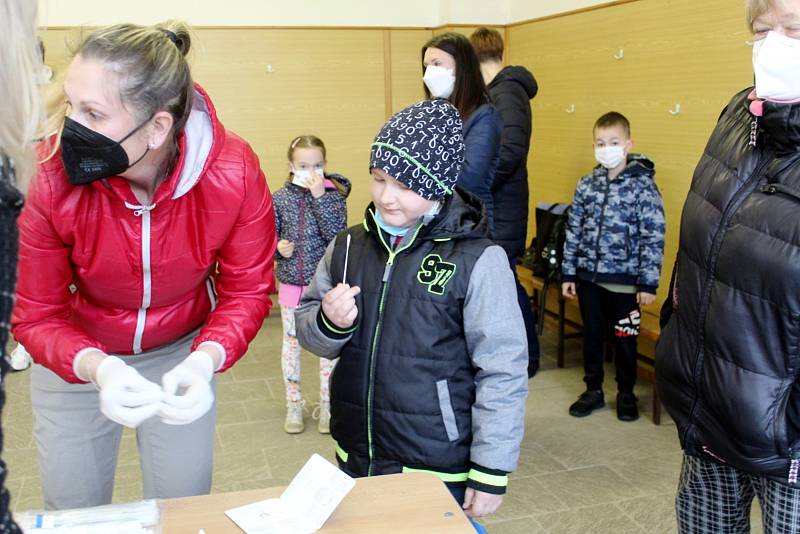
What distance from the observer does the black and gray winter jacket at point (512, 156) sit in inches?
154

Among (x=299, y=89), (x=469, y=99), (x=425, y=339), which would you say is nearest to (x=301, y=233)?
(x=469, y=99)

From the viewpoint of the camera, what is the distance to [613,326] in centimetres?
390

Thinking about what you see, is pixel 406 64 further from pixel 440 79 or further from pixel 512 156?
pixel 440 79

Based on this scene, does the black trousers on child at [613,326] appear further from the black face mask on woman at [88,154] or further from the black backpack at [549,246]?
the black face mask on woman at [88,154]

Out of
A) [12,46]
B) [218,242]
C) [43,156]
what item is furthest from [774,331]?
[43,156]

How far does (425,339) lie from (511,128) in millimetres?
2332

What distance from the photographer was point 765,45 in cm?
165

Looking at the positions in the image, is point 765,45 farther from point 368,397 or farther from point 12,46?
point 12,46

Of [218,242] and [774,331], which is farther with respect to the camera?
[218,242]

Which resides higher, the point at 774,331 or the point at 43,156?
the point at 43,156

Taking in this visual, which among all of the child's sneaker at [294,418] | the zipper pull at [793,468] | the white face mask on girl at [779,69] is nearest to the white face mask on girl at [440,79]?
the child's sneaker at [294,418]

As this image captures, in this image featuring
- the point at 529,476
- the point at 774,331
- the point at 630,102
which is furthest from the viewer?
the point at 630,102

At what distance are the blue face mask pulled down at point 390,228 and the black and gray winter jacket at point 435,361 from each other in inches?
1.1

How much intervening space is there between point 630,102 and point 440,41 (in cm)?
147
